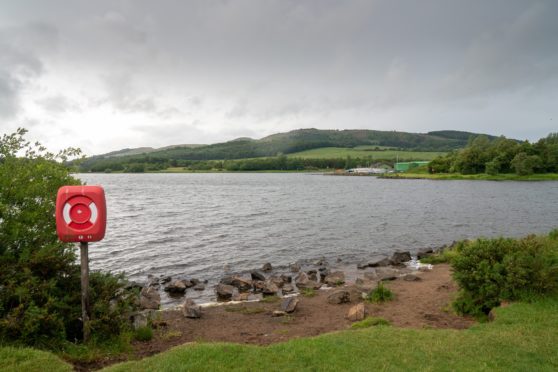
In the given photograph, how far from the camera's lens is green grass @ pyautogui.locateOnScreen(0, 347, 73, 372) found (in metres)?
8.21

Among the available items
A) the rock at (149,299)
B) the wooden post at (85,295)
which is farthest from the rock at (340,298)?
the wooden post at (85,295)

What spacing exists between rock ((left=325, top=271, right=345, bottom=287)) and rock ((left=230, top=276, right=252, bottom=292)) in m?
4.74

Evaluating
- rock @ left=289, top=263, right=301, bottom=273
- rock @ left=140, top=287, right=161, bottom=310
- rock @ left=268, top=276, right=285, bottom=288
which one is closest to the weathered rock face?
rock @ left=140, top=287, right=161, bottom=310

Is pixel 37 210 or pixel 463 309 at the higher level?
pixel 37 210

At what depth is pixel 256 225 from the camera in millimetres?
44625

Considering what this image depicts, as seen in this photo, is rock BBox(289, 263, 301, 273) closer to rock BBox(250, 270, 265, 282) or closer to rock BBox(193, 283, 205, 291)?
rock BBox(250, 270, 265, 282)

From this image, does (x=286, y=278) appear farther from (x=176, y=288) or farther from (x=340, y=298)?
(x=176, y=288)

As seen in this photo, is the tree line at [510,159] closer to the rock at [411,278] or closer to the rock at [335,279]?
the rock at [411,278]

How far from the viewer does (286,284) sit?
22531 mm

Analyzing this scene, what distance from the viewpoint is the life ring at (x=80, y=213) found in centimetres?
995

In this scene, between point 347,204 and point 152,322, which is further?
point 347,204

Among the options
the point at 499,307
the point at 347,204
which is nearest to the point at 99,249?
the point at 499,307

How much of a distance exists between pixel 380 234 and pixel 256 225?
47.0 ft

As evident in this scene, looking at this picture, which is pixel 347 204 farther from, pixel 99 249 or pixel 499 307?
pixel 499 307
